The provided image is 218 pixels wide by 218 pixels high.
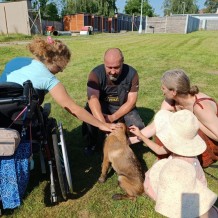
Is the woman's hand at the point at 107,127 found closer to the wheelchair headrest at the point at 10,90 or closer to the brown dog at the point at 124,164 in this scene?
the brown dog at the point at 124,164

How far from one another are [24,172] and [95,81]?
6.69ft

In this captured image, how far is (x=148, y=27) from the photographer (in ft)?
139

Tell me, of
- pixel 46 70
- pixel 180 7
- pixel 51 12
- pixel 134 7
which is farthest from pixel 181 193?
pixel 180 7

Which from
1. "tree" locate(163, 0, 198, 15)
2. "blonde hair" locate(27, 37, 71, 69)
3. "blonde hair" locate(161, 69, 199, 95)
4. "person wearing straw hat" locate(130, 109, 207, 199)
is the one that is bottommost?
"person wearing straw hat" locate(130, 109, 207, 199)

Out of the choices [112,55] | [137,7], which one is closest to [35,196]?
[112,55]

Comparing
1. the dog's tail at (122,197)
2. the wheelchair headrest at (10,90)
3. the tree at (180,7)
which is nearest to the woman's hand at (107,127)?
the dog's tail at (122,197)

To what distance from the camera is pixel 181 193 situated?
216cm

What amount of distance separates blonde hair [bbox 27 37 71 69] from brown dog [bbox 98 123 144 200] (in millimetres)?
1107

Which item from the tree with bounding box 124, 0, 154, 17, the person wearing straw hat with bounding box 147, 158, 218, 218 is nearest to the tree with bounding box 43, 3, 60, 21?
the tree with bounding box 124, 0, 154, 17

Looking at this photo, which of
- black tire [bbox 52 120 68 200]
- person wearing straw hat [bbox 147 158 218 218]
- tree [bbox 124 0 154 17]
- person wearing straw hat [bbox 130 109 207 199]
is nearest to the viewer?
person wearing straw hat [bbox 147 158 218 218]

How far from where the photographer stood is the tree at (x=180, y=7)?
9400 centimetres

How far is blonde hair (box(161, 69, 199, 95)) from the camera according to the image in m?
2.86

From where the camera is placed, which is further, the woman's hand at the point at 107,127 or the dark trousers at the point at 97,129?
the dark trousers at the point at 97,129

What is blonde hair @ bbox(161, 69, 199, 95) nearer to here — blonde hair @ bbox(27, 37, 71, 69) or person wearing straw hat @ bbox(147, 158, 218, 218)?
person wearing straw hat @ bbox(147, 158, 218, 218)
